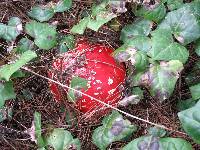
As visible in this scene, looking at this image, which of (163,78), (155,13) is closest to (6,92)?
(163,78)

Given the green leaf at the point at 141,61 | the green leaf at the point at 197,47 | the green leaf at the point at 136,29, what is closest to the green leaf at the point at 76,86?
the green leaf at the point at 141,61

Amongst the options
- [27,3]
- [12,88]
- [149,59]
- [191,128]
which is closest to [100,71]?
[149,59]

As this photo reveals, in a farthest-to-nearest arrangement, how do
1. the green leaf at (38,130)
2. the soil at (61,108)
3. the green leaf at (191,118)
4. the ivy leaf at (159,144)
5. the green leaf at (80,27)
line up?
1. the green leaf at (80,27)
2. the soil at (61,108)
3. the green leaf at (38,130)
4. the ivy leaf at (159,144)
5. the green leaf at (191,118)

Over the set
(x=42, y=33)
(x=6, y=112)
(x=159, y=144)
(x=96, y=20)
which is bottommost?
(x=6, y=112)

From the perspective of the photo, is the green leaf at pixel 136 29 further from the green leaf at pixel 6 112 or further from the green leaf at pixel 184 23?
the green leaf at pixel 6 112

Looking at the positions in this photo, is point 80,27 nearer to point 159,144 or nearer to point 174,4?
point 174,4

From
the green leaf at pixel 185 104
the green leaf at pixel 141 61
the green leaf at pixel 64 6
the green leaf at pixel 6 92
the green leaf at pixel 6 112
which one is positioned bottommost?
the green leaf at pixel 6 112

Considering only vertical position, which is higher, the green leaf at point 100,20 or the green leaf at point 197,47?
the green leaf at point 100,20
